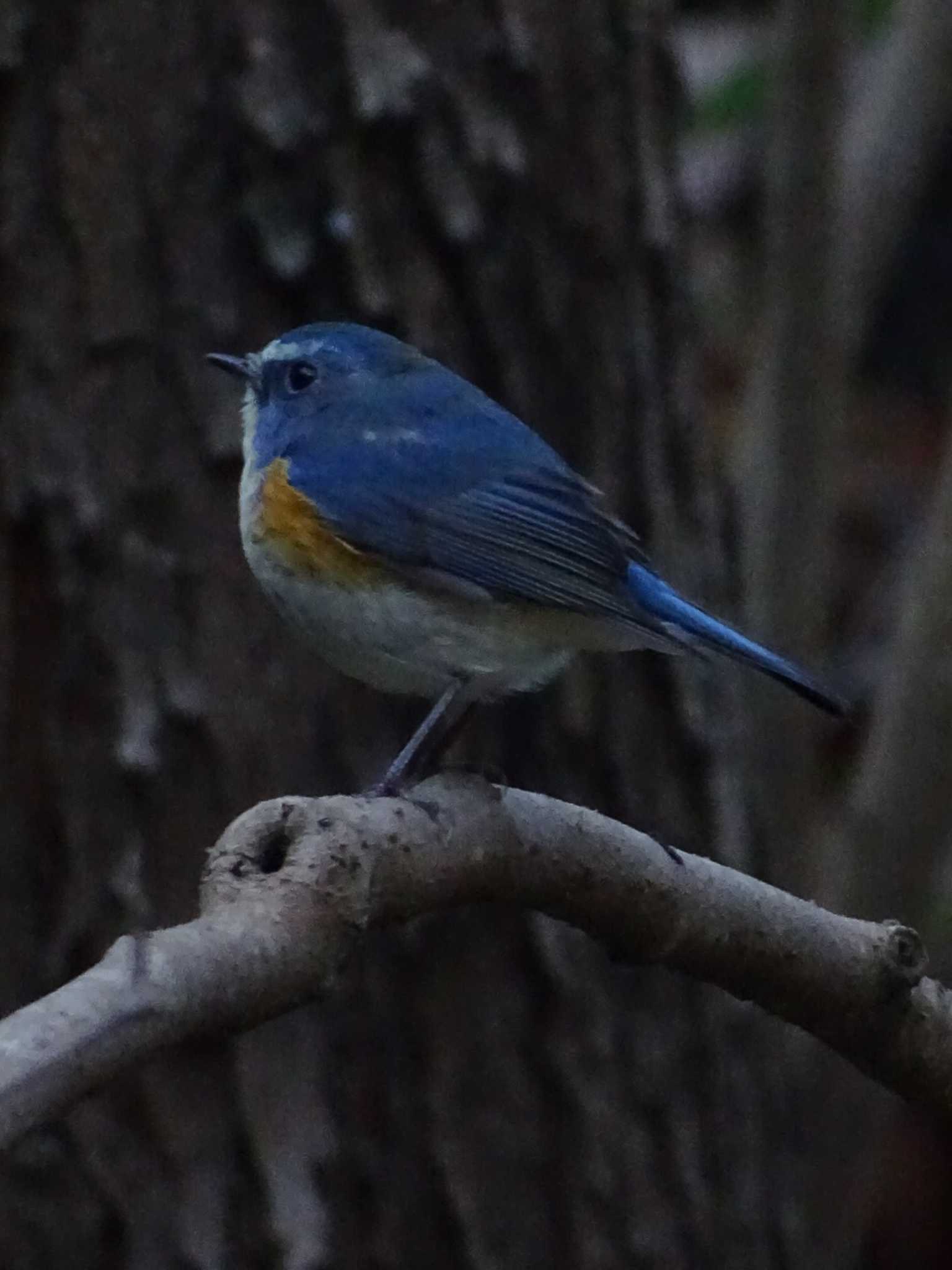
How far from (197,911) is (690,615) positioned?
102 centimetres

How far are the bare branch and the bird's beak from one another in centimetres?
80

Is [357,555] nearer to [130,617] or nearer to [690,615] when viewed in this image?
[690,615]

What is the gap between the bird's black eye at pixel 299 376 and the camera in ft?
8.21

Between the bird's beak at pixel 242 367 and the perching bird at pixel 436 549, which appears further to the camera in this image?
the bird's beak at pixel 242 367

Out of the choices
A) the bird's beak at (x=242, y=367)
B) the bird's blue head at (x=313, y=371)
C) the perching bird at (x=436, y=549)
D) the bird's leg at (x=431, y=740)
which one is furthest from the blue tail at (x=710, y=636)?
the bird's beak at (x=242, y=367)

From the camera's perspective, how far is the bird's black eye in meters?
2.50

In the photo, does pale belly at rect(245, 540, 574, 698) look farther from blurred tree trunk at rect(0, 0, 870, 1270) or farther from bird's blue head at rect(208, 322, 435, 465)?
blurred tree trunk at rect(0, 0, 870, 1270)

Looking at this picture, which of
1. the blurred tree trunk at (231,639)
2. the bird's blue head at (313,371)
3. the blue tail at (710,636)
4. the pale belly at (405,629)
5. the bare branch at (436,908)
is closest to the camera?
the bare branch at (436,908)

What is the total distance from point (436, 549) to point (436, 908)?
1.79 ft

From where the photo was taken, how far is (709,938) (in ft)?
6.41

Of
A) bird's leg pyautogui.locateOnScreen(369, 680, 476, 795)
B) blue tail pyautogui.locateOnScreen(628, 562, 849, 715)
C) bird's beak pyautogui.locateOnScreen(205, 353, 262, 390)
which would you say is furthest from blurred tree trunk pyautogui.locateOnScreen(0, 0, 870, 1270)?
blue tail pyautogui.locateOnScreen(628, 562, 849, 715)

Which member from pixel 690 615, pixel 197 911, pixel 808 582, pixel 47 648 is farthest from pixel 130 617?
pixel 808 582

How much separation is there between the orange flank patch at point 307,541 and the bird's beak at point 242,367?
32 cm

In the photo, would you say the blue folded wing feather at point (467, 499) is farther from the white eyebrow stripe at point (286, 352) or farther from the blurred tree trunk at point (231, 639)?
the blurred tree trunk at point (231, 639)
